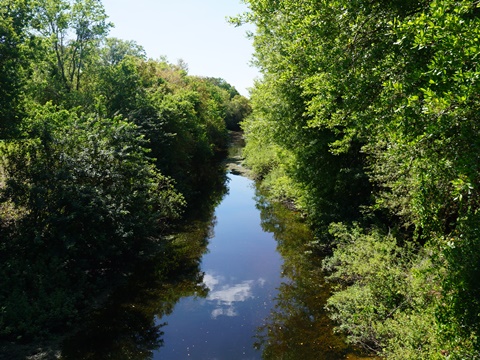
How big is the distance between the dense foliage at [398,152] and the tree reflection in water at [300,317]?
0.58 m

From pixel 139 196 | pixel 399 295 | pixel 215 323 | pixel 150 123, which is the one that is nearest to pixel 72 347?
pixel 215 323

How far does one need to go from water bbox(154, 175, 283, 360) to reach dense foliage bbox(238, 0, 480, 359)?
9.18ft

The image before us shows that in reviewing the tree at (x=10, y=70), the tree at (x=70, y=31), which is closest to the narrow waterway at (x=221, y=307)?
the tree at (x=10, y=70)

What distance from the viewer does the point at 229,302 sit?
1367 centimetres

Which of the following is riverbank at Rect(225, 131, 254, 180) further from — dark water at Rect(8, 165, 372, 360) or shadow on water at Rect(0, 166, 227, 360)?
shadow on water at Rect(0, 166, 227, 360)

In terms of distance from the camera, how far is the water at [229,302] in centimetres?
1088

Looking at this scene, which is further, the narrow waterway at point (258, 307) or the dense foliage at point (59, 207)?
the dense foliage at point (59, 207)

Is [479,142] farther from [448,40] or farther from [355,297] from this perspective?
[355,297]

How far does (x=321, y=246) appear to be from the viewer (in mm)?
17203

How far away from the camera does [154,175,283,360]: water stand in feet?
Answer: 35.7

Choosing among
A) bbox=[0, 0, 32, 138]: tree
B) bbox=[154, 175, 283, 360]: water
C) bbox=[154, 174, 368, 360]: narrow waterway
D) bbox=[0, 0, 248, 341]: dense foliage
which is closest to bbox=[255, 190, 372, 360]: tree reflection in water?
bbox=[154, 174, 368, 360]: narrow waterway

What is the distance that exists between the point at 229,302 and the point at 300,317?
2.94 m

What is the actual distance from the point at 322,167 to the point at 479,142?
11.4m

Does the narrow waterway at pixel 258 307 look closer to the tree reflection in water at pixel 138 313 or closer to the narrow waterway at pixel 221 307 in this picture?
the narrow waterway at pixel 221 307
